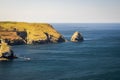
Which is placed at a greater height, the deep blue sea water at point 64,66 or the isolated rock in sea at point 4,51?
the isolated rock in sea at point 4,51

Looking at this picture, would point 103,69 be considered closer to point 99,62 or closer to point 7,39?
point 99,62

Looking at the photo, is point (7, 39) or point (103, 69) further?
point (7, 39)

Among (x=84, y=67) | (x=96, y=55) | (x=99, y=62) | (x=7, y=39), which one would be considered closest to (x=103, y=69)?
(x=84, y=67)

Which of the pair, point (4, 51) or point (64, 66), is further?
point (4, 51)

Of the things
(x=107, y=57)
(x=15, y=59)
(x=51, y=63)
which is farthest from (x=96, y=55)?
(x=15, y=59)

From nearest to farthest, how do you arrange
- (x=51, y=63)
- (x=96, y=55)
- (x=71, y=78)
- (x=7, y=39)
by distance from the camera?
(x=71, y=78) < (x=51, y=63) < (x=96, y=55) < (x=7, y=39)

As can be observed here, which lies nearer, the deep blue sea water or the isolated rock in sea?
the deep blue sea water

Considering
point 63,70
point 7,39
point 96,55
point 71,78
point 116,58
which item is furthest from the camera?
point 7,39

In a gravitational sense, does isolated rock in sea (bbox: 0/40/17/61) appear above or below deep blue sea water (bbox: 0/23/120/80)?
above

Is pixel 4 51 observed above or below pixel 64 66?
above

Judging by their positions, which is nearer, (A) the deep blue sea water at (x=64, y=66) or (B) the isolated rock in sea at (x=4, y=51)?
(A) the deep blue sea water at (x=64, y=66)

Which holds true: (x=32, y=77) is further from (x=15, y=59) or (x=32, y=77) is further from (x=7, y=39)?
(x=7, y=39)
